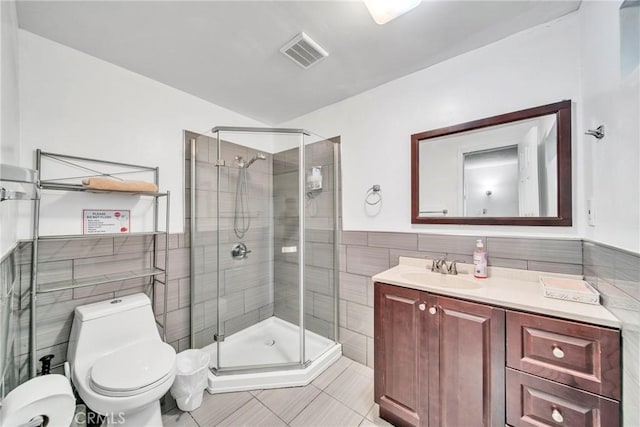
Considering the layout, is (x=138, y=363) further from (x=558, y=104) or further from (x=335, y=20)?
(x=558, y=104)

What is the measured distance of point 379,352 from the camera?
1524 millimetres

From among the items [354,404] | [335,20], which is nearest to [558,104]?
[335,20]

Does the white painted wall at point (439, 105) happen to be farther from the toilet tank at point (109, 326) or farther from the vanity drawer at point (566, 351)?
the toilet tank at point (109, 326)

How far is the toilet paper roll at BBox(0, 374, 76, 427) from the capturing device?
2.72 ft

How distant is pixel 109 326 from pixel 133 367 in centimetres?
38

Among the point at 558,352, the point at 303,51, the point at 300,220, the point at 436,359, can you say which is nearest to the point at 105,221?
the point at 300,220

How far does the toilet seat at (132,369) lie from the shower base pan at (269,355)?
56 cm

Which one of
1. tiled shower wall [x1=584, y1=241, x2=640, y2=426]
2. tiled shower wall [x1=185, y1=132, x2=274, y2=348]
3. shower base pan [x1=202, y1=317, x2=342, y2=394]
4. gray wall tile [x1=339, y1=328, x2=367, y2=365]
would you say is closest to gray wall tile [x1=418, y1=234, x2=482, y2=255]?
tiled shower wall [x1=584, y1=241, x2=640, y2=426]

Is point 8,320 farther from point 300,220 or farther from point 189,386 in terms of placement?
point 300,220

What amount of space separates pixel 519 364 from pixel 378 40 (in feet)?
6.36

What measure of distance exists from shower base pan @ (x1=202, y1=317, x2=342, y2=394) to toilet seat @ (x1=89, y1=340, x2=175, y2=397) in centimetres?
56

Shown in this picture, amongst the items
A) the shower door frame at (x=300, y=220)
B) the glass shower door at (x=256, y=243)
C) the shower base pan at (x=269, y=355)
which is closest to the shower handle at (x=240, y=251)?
the glass shower door at (x=256, y=243)

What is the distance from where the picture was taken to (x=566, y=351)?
100 centimetres

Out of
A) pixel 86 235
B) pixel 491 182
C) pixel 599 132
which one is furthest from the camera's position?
pixel 491 182
